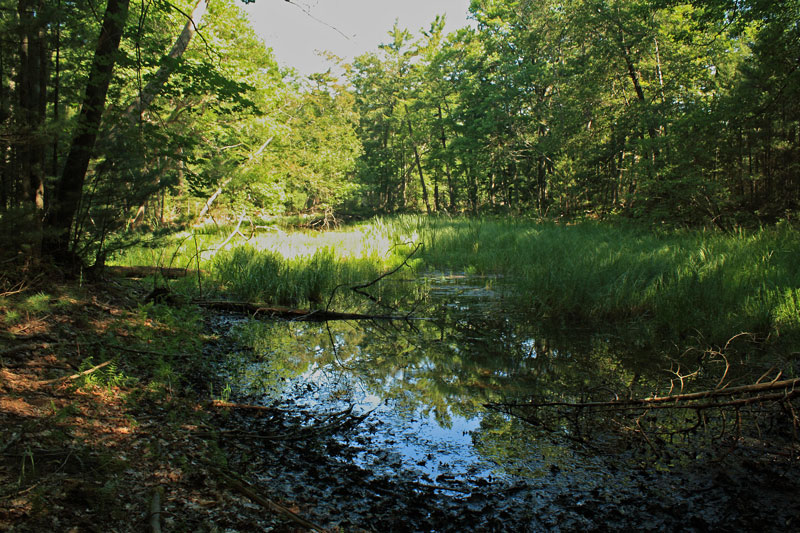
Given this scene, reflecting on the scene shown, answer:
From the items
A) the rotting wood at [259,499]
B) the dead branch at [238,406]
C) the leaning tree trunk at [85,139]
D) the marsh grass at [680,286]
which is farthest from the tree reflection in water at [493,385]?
the leaning tree trunk at [85,139]

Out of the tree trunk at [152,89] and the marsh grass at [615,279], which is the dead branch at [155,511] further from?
the tree trunk at [152,89]

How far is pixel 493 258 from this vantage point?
9773 mm

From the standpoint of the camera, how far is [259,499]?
1.82m

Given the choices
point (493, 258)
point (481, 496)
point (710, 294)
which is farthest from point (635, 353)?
point (493, 258)

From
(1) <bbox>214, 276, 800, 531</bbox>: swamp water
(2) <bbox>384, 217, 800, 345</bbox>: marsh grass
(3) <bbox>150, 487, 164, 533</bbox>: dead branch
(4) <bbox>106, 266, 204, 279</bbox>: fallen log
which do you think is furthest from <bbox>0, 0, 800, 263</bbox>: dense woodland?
(2) <bbox>384, 217, 800, 345</bbox>: marsh grass

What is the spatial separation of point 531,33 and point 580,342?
70.1 feet

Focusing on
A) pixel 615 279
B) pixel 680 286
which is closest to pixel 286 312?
pixel 615 279

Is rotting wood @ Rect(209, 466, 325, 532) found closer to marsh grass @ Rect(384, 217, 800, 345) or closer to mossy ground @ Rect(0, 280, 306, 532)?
mossy ground @ Rect(0, 280, 306, 532)

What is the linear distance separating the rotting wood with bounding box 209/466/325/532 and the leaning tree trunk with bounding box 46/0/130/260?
133 inches

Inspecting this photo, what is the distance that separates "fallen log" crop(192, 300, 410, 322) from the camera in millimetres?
5555

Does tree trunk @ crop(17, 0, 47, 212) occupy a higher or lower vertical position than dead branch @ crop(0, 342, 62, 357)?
higher

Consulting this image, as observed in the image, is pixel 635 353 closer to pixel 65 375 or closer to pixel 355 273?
pixel 65 375

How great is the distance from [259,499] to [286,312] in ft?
13.0

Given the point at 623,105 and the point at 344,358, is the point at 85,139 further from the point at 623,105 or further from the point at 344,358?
the point at 623,105
